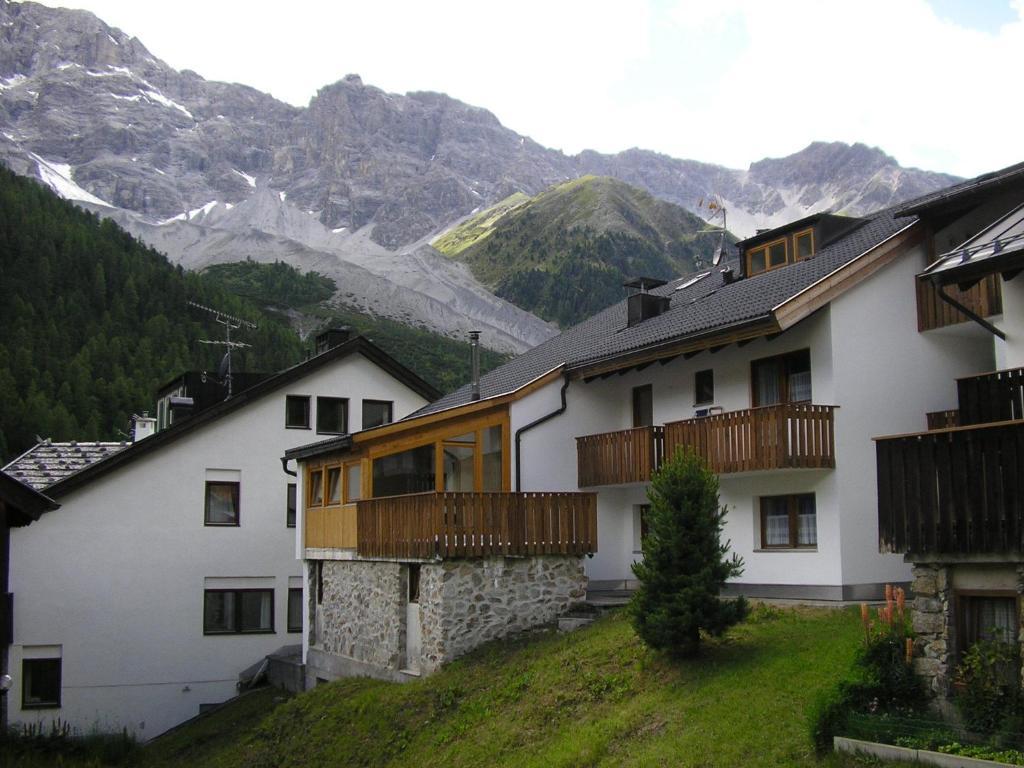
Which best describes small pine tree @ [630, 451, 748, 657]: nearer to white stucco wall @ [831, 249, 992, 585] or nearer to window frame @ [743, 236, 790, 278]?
white stucco wall @ [831, 249, 992, 585]

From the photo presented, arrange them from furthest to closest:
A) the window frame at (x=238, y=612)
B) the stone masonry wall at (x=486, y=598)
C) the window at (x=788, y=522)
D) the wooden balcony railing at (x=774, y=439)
→ the window frame at (x=238, y=612) < the stone masonry wall at (x=486, y=598) < the window at (x=788, y=522) < the wooden balcony railing at (x=774, y=439)

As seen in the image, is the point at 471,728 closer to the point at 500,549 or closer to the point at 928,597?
the point at 500,549

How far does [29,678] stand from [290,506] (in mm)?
8217

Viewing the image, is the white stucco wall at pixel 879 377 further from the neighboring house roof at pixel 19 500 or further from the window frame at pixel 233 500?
A: the window frame at pixel 233 500

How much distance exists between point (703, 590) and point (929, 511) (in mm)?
3698

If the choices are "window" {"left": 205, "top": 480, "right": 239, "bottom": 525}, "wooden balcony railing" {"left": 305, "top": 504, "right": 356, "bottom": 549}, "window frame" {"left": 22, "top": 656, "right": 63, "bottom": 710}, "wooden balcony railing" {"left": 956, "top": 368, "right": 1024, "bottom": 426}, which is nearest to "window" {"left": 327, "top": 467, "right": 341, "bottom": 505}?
"wooden balcony railing" {"left": 305, "top": 504, "right": 356, "bottom": 549}

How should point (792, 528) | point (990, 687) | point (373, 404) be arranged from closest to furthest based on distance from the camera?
point (990, 687)
point (792, 528)
point (373, 404)

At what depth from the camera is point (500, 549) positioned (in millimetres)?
21422

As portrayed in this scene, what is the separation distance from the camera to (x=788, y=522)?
2048cm

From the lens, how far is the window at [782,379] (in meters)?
20.5

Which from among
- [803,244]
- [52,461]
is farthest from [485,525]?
[52,461]

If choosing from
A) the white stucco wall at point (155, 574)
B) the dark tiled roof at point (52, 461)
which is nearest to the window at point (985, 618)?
the white stucco wall at point (155, 574)

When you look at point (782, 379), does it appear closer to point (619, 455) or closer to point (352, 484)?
point (619, 455)

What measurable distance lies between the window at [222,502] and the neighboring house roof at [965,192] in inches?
799
